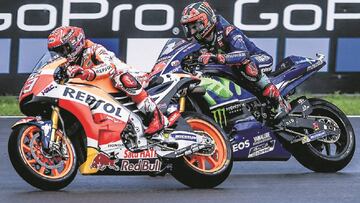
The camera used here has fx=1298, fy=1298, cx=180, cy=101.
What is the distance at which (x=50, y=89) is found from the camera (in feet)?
32.0

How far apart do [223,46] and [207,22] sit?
320 mm

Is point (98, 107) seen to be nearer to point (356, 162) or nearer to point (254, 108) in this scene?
point (254, 108)

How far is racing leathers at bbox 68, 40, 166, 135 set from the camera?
32.6ft

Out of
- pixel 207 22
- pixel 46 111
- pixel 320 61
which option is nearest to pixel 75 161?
pixel 46 111

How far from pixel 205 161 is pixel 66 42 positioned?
1544 mm

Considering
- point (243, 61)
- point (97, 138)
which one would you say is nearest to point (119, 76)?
point (97, 138)

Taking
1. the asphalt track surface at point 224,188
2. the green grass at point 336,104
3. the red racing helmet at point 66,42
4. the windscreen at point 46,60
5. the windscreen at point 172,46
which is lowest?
the green grass at point 336,104

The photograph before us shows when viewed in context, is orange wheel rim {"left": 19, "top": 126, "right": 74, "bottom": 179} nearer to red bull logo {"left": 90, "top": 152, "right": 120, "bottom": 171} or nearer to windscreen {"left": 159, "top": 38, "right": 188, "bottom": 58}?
red bull logo {"left": 90, "top": 152, "right": 120, "bottom": 171}

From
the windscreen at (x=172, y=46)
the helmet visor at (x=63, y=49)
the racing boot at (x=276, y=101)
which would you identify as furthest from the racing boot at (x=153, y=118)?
the racing boot at (x=276, y=101)

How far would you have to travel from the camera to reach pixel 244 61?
11.0m

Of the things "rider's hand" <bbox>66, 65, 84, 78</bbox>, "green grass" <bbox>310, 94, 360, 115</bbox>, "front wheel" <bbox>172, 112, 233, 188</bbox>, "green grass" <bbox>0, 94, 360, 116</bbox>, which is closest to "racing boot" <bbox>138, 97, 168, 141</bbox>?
"front wheel" <bbox>172, 112, 233, 188</bbox>

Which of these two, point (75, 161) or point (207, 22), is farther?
point (207, 22)

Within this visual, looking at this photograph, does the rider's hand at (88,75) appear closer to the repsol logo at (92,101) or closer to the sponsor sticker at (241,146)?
the repsol logo at (92,101)

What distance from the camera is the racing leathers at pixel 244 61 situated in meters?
11.0
